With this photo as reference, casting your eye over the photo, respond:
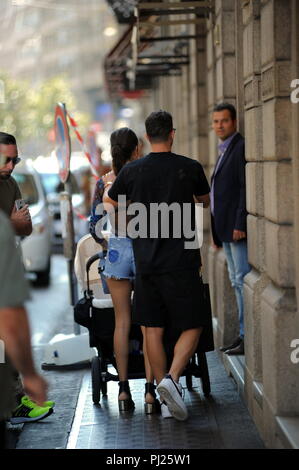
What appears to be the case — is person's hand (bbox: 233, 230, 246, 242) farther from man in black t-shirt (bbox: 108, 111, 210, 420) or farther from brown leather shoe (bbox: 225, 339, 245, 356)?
A: man in black t-shirt (bbox: 108, 111, 210, 420)

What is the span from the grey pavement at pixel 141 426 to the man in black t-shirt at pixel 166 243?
0.24m

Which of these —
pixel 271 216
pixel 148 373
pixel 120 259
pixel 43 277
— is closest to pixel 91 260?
pixel 120 259

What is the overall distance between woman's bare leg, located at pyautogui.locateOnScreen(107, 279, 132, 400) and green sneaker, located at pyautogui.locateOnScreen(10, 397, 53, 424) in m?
0.55

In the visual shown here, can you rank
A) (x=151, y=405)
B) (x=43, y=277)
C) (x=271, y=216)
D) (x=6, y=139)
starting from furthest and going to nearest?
(x=43, y=277) → (x=151, y=405) → (x=6, y=139) → (x=271, y=216)

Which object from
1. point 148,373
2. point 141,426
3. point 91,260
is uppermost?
point 91,260

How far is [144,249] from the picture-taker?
22.4ft

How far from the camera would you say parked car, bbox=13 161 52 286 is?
17234 millimetres

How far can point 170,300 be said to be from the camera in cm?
688

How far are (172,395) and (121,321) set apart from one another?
89cm

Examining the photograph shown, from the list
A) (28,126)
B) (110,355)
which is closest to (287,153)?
(110,355)

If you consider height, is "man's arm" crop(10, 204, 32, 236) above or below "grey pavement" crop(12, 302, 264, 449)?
above

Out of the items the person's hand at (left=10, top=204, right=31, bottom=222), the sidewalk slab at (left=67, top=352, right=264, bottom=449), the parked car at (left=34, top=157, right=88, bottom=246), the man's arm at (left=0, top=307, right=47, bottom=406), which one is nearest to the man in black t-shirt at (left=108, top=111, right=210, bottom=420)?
the sidewalk slab at (left=67, top=352, right=264, bottom=449)
